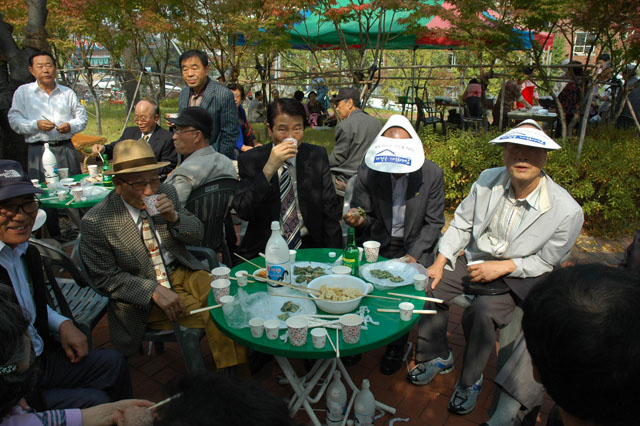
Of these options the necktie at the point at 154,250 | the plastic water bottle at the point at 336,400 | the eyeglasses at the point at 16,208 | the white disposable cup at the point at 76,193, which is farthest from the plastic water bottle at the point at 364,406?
the white disposable cup at the point at 76,193

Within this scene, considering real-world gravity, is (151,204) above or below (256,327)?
above

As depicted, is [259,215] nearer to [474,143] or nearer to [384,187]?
[384,187]

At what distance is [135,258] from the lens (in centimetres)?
256

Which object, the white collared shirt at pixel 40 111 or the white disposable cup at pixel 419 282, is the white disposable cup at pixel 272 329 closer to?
the white disposable cup at pixel 419 282

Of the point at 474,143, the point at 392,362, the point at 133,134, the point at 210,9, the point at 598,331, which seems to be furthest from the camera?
the point at 210,9

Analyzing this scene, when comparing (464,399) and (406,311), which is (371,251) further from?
(464,399)

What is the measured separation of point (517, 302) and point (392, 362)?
955 mm

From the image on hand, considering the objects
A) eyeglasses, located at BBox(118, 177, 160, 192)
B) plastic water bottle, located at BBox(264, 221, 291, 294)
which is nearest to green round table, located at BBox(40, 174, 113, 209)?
eyeglasses, located at BBox(118, 177, 160, 192)

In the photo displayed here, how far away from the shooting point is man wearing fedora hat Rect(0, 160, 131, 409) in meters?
1.99

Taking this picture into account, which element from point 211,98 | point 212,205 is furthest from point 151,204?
point 211,98

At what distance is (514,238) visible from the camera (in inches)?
108

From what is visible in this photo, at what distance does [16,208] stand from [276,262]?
1.31m

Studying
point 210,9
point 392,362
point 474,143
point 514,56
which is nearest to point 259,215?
point 392,362

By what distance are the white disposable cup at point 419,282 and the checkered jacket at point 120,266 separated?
1.51 m
